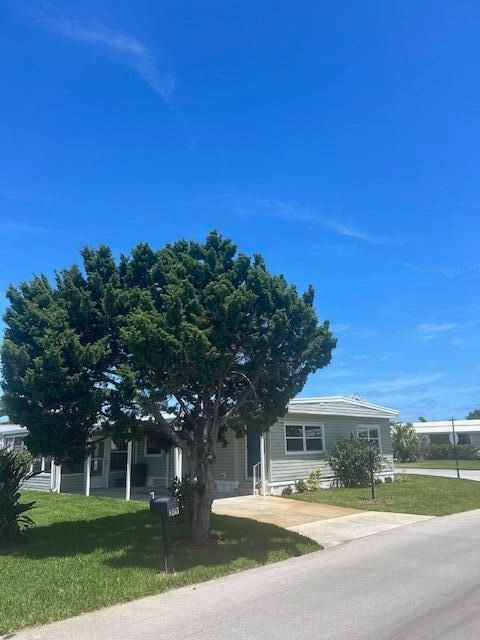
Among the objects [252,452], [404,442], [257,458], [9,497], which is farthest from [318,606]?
[404,442]

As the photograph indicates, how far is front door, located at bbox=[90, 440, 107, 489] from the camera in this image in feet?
73.9

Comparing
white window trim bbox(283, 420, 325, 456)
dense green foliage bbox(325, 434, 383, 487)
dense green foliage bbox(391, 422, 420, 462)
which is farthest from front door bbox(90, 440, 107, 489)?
dense green foliage bbox(391, 422, 420, 462)

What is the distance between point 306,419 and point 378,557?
12.6m

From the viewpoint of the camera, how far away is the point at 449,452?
47.2m

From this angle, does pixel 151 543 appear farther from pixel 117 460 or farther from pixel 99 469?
pixel 117 460

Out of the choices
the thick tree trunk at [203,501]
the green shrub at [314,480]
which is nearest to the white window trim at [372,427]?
the green shrub at [314,480]

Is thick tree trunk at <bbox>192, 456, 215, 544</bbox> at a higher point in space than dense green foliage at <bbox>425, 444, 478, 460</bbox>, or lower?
lower

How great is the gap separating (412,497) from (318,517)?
5455mm

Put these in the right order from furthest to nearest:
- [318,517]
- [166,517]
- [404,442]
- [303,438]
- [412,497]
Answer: [404,442], [303,438], [412,497], [318,517], [166,517]

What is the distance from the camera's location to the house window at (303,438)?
70.0 feet

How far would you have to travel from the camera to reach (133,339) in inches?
353

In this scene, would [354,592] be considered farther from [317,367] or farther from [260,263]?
[260,263]

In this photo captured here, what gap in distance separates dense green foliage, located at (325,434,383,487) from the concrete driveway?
453 centimetres

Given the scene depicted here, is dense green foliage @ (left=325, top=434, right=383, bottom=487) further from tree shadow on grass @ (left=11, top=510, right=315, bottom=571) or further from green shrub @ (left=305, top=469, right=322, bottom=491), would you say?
tree shadow on grass @ (left=11, top=510, right=315, bottom=571)
